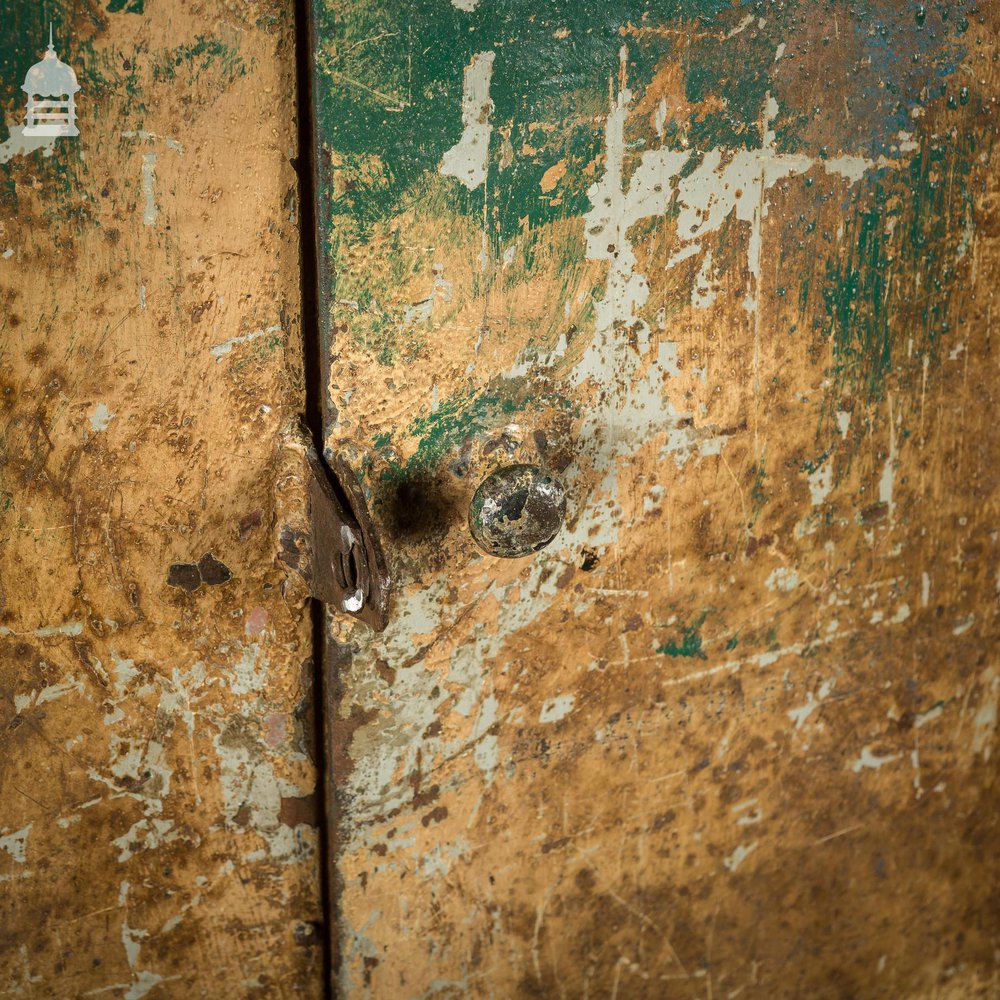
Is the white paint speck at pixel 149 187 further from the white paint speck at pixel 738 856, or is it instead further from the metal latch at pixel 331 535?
the white paint speck at pixel 738 856

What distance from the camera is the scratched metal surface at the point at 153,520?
69 centimetres

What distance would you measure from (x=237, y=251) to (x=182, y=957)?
1.89ft

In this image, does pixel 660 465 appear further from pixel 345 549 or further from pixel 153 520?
pixel 153 520

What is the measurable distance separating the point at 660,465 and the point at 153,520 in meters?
0.40

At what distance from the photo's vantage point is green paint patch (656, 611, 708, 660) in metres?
0.93

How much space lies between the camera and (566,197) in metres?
0.77

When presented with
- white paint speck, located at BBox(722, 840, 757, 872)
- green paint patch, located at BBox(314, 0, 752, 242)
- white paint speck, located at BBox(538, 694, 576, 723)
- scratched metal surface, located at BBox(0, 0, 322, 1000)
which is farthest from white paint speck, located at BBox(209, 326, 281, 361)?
white paint speck, located at BBox(722, 840, 757, 872)

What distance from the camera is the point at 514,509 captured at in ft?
Answer: 2.23

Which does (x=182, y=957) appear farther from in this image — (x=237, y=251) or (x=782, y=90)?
(x=782, y=90)

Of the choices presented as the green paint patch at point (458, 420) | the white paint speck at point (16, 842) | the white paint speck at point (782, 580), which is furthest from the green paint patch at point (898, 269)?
the white paint speck at point (16, 842)

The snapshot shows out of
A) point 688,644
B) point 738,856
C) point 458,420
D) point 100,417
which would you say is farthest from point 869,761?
point 100,417

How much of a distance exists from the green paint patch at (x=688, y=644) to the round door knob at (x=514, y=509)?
284 millimetres

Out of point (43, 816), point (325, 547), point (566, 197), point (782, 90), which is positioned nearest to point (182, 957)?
A: point (43, 816)

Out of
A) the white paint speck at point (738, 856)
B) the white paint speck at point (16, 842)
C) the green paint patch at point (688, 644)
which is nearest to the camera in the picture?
the white paint speck at point (16, 842)
